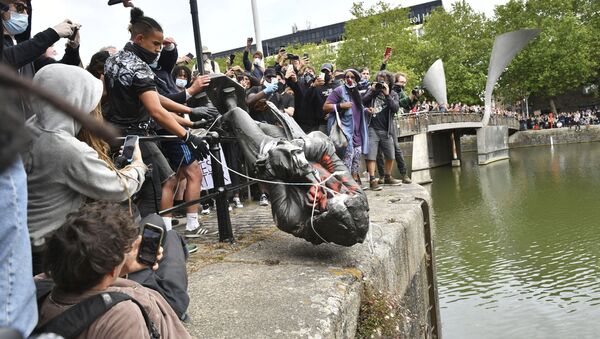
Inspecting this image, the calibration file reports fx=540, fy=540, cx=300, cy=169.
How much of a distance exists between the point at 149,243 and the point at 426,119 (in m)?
24.2

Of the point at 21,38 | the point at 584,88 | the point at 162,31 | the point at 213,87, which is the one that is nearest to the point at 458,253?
the point at 213,87

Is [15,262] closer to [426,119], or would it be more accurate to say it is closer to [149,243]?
[149,243]

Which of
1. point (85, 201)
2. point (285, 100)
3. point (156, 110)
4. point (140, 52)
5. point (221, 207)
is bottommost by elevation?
point (221, 207)

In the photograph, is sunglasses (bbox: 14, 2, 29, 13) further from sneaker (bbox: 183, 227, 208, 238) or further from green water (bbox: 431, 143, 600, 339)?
green water (bbox: 431, 143, 600, 339)

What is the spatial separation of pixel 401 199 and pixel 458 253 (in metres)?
4.39

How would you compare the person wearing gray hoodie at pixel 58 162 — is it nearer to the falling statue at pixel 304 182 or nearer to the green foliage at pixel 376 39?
the falling statue at pixel 304 182

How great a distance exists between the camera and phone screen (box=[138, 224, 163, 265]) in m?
1.98

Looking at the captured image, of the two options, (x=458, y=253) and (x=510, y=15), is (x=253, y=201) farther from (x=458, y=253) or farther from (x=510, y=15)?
(x=510, y=15)

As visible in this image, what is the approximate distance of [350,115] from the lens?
279 inches

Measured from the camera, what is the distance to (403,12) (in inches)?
1598

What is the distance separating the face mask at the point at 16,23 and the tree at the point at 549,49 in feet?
135

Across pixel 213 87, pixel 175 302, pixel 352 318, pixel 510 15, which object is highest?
pixel 510 15

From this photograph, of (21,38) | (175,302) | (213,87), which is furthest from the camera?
(213,87)

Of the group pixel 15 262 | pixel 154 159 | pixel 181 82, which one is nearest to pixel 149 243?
pixel 15 262
